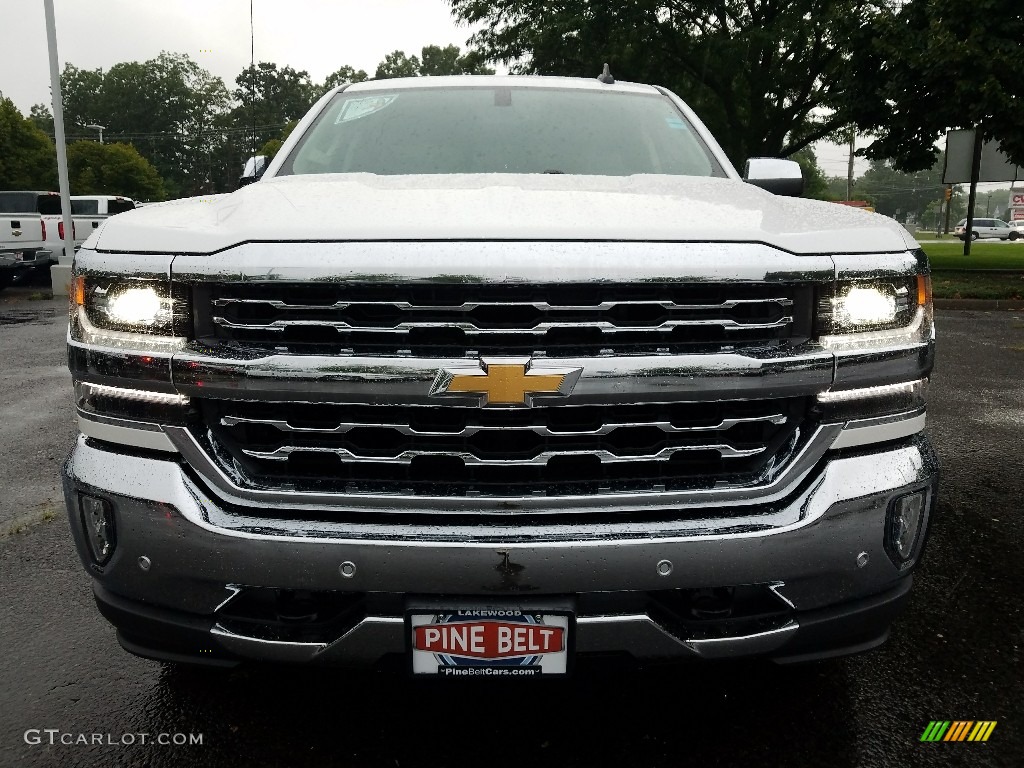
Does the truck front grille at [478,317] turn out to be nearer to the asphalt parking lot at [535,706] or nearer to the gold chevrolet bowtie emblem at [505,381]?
the gold chevrolet bowtie emblem at [505,381]

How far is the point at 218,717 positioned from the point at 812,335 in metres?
1.84

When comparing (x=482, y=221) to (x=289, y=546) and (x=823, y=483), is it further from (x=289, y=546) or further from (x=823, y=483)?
(x=823, y=483)

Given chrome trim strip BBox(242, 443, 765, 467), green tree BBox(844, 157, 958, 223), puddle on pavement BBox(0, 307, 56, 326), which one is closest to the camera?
chrome trim strip BBox(242, 443, 765, 467)

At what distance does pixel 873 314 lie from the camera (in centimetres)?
199

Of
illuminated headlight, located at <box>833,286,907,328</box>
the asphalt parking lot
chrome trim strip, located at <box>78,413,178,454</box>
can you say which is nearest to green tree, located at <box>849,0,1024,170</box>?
the asphalt parking lot

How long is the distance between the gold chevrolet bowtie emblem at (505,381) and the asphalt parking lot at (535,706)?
639 millimetres

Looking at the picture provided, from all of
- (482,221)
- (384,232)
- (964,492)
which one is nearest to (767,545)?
(482,221)

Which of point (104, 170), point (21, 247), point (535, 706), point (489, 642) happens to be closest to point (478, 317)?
point (489, 642)

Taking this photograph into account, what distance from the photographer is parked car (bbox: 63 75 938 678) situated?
1.82m

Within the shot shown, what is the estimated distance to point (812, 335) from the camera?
1959 mm

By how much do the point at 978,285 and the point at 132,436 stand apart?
16165mm

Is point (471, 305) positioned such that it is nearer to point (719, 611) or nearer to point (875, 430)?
point (719, 611)

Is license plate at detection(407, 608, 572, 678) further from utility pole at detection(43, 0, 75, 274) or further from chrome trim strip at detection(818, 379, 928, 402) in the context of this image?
utility pole at detection(43, 0, 75, 274)

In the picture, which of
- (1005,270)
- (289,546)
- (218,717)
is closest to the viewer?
(289,546)
